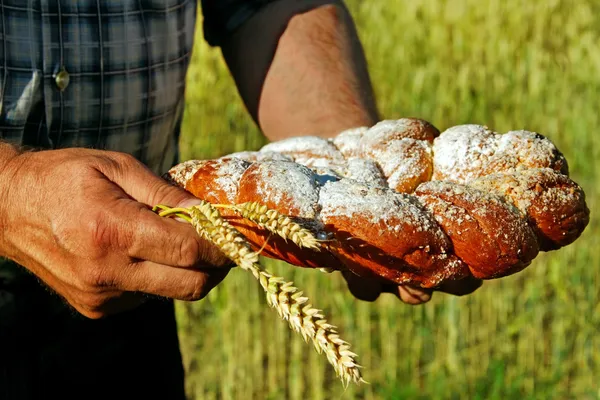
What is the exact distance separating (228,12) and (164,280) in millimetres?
1211

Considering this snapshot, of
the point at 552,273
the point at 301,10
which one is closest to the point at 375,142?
the point at 301,10

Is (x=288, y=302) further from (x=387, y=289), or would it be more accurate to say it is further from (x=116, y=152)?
(x=387, y=289)

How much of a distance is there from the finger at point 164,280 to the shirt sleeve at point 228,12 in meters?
1.18

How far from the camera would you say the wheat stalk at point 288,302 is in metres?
1.17

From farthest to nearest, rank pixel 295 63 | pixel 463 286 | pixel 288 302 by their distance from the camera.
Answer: pixel 295 63, pixel 463 286, pixel 288 302

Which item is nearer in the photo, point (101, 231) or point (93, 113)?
point (101, 231)

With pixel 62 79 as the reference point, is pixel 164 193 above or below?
below

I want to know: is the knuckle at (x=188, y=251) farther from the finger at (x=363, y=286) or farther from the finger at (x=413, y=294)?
the finger at (x=413, y=294)

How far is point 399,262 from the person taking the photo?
1478mm

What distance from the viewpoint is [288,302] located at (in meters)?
1.21

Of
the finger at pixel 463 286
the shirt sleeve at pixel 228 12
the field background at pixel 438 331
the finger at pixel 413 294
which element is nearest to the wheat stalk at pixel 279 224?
the finger at pixel 463 286

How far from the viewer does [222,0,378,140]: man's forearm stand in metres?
2.39

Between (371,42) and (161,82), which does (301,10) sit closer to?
(161,82)

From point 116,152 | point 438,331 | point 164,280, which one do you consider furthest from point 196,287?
point 438,331
